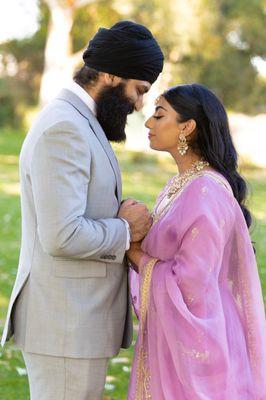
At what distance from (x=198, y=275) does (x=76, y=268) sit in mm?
508

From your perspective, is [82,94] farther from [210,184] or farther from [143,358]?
[143,358]

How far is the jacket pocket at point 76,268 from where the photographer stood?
2932 mm

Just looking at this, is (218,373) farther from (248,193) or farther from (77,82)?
(77,82)

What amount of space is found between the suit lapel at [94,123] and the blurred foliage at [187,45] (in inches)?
783

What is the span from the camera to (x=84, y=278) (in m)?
2.96

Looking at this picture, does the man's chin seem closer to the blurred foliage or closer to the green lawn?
the green lawn

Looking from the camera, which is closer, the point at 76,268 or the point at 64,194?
the point at 64,194

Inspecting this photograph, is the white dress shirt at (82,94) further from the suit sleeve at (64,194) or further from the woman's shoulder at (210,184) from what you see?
the woman's shoulder at (210,184)

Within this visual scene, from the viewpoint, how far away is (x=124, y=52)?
3035mm

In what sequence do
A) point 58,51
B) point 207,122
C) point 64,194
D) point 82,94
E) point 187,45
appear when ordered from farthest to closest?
point 187,45 < point 58,51 < point 207,122 < point 82,94 < point 64,194

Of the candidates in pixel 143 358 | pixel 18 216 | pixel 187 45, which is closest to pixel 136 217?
pixel 143 358

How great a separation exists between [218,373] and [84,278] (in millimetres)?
703

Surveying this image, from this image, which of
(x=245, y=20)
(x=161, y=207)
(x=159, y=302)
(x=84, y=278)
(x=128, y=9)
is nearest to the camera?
(x=84, y=278)

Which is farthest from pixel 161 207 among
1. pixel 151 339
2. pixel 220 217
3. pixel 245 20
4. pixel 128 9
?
pixel 245 20
